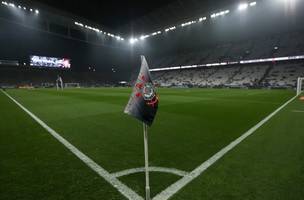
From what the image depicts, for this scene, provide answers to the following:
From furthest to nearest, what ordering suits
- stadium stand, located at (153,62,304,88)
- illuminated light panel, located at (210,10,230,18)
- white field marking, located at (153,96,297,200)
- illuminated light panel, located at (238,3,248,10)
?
1. illuminated light panel, located at (210,10,230,18)
2. stadium stand, located at (153,62,304,88)
3. illuminated light panel, located at (238,3,248,10)
4. white field marking, located at (153,96,297,200)

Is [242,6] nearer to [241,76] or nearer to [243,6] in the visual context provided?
[243,6]

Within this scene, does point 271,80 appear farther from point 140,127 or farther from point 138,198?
point 138,198

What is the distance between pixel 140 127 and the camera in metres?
7.14

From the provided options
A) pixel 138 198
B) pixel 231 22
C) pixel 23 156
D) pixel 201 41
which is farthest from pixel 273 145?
pixel 201 41

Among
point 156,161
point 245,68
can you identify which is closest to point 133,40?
point 245,68

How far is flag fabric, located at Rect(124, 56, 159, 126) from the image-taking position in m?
2.55

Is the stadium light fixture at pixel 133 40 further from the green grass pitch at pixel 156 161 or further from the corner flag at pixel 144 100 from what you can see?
the corner flag at pixel 144 100

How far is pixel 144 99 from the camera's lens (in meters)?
2.56

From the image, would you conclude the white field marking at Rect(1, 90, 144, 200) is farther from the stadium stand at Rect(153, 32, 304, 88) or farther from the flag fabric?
the stadium stand at Rect(153, 32, 304, 88)

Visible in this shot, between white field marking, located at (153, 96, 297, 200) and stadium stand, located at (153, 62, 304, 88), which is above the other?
stadium stand, located at (153, 62, 304, 88)

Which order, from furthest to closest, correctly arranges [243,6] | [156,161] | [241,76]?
[241,76] < [243,6] < [156,161]

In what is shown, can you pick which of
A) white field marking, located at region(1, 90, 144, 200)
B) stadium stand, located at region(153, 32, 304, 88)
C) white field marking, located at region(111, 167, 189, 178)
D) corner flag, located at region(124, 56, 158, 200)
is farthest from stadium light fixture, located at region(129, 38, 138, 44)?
corner flag, located at region(124, 56, 158, 200)

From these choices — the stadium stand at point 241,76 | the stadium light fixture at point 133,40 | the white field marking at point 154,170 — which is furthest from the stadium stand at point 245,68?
the white field marking at point 154,170

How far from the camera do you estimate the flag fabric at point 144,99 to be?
2553mm
